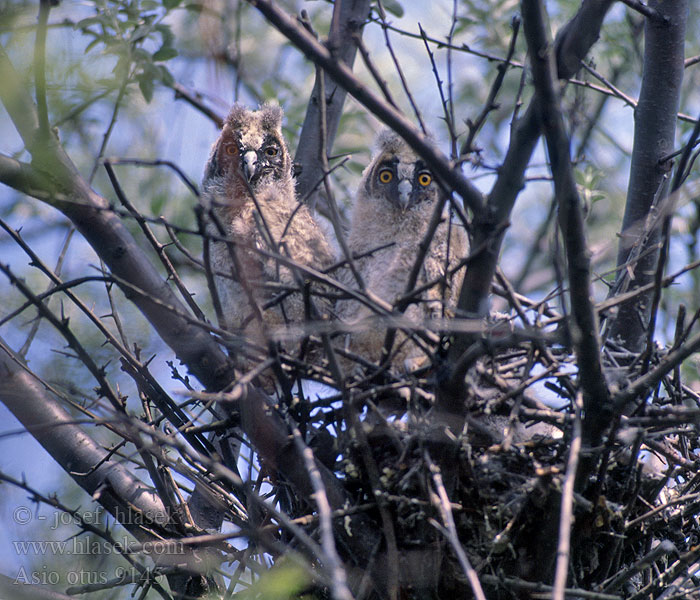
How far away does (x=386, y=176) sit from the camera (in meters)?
4.24

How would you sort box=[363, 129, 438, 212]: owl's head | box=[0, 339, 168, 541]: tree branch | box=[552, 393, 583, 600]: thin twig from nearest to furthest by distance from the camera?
1. box=[552, 393, 583, 600]: thin twig
2. box=[0, 339, 168, 541]: tree branch
3. box=[363, 129, 438, 212]: owl's head

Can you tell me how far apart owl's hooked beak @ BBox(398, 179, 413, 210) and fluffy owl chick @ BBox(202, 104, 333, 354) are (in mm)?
457

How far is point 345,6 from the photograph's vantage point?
4598 mm

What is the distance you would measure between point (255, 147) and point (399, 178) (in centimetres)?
94

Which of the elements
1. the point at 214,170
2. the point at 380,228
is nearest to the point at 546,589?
the point at 380,228

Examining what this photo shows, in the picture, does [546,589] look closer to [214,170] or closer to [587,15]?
[587,15]

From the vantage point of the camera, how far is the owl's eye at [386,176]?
423 centimetres

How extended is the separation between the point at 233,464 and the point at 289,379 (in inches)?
32.5

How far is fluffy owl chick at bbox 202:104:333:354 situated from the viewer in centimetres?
367

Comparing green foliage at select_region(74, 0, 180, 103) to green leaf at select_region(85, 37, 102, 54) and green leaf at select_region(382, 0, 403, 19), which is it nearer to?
green leaf at select_region(85, 37, 102, 54)

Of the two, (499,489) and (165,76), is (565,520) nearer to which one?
(499,489)

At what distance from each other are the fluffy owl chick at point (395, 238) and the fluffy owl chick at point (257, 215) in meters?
0.24

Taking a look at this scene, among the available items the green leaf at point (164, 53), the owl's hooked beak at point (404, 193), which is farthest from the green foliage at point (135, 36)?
the owl's hooked beak at point (404, 193)

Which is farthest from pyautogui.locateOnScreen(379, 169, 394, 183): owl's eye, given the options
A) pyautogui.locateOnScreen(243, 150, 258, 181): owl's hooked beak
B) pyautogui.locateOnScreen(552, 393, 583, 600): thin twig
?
pyautogui.locateOnScreen(552, 393, 583, 600): thin twig
